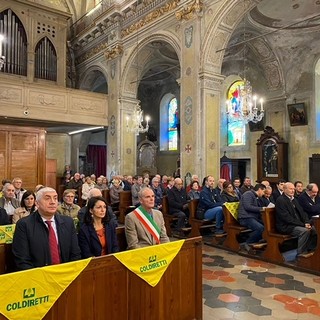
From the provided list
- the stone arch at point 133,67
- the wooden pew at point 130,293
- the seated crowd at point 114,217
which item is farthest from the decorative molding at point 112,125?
the wooden pew at point 130,293

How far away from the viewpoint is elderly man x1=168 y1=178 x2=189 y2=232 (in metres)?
7.32

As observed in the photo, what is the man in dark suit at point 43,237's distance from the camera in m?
2.59

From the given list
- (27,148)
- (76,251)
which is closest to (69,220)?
(76,251)

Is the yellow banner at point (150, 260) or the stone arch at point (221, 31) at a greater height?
the stone arch at point (221, 31)

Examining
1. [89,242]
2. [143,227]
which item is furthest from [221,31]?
[89,242]

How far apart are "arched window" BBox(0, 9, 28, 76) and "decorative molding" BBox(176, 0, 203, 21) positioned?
20.6 feet

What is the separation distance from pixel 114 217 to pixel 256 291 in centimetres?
199

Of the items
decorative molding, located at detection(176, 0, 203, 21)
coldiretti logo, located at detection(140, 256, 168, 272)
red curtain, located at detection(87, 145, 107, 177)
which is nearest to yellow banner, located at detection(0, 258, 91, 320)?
coldiretti logo, located at detection(140, 256, 168, 272)

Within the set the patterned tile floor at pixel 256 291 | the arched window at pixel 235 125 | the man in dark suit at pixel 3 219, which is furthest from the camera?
the arched window at pixel 235 125

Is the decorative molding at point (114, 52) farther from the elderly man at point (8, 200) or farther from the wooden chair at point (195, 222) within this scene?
the elderly man at point (8, 200)

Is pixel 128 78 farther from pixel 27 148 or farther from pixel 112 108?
pixel 27 148

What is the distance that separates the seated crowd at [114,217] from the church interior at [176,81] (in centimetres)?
183

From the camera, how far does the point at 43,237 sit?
8.73 feet

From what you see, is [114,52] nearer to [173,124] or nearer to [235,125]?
[235,125]
